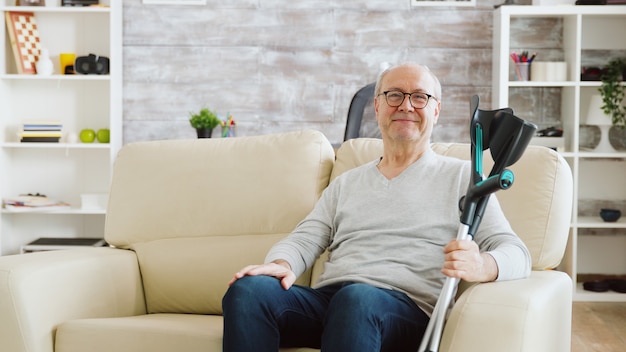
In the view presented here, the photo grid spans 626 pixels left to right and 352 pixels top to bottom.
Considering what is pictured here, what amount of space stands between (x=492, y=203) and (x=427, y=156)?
284 mm

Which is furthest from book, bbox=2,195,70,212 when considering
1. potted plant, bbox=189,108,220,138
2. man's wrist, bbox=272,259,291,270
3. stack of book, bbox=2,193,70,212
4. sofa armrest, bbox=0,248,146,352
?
man's wrist, bbox=272,259,291,270

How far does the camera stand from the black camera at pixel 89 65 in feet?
16.2

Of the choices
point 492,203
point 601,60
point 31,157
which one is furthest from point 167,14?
point 492,203

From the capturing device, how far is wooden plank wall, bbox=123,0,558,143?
5.11 meters

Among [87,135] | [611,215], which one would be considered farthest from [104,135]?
[611,215]

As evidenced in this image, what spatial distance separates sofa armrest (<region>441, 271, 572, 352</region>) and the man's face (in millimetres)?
558

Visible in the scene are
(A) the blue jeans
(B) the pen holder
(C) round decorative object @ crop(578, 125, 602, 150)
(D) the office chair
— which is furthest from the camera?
(C) round decorative object @ crop(578, 125, 602, 150)

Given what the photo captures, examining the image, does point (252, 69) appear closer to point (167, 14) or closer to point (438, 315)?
point (167, 14)

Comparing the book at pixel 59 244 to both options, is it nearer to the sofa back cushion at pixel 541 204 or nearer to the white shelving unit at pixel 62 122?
the white shelving unit at pixel 62 122

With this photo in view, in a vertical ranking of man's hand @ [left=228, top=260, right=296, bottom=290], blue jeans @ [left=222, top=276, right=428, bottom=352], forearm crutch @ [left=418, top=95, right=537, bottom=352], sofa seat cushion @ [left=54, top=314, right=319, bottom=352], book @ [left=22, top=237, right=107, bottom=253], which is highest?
forearm crutch @ [left=418, top=95, right=537, bottom=352]

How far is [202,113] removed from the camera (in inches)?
192

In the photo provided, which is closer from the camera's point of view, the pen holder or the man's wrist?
the man's wrist

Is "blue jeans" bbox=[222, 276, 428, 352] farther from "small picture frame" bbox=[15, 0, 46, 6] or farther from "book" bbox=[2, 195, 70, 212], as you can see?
"small picture frame" bbox=[15, 0, 46, 6]

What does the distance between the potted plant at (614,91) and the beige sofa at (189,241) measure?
8.21ft
